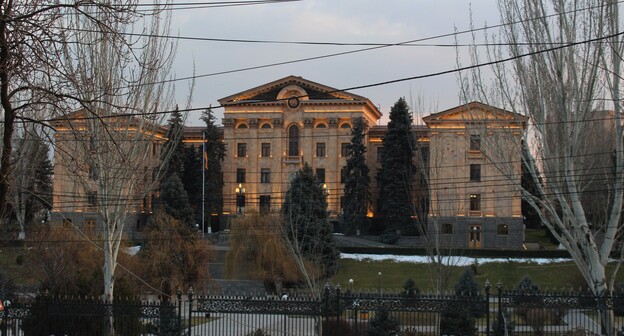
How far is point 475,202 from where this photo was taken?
59.6m

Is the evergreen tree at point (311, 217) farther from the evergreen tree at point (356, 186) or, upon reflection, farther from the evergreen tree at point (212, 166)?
the evergreen tree at point (212, 166)

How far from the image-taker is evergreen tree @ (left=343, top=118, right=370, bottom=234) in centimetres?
6072

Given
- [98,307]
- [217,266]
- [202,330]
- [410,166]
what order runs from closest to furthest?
[98,307] < [202,330] < [217,266] < [410,166]

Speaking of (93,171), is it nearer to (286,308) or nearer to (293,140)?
(286,308)

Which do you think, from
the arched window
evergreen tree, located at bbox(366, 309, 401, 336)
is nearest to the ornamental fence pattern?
evergreen tree, located at bbox(366, 309, 401, 336)

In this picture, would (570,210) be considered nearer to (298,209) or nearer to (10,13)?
(10,13)

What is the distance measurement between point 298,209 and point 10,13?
32209mm

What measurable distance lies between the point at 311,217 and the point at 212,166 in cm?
1982

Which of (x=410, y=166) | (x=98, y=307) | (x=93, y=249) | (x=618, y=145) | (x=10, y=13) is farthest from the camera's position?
(x=410, y=166)

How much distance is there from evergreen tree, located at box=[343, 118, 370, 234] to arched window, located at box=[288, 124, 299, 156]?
6.41 m

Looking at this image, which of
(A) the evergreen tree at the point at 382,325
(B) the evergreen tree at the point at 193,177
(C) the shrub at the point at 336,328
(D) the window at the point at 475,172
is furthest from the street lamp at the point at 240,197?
(A) the evergreen tree at the point at 382,325

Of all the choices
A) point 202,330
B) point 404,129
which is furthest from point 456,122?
point 202,330

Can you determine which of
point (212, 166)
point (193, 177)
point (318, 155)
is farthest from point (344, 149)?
point (193, 177)

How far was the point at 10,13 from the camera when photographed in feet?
33.2
